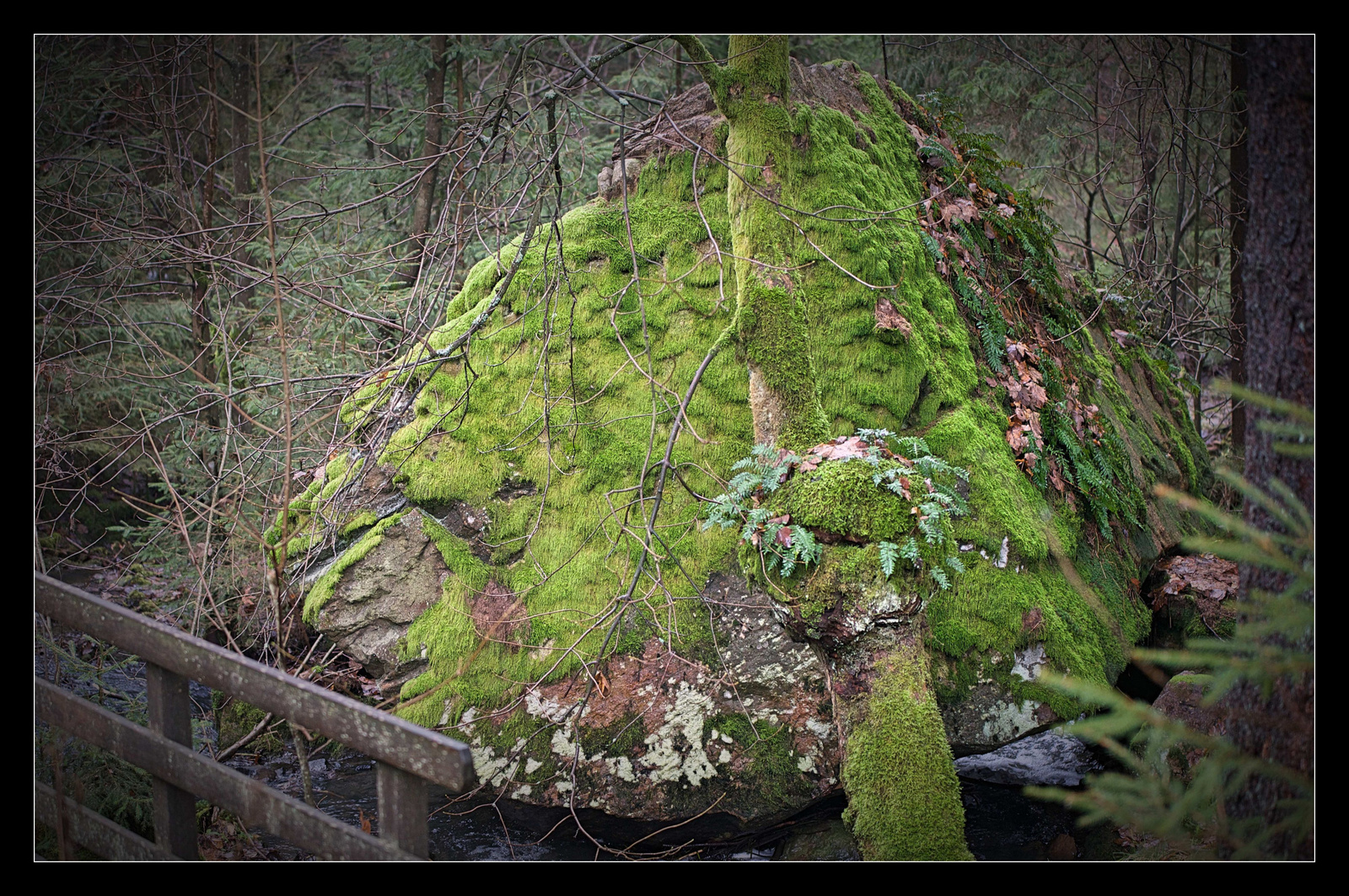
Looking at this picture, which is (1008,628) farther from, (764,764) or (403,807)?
(403,807)

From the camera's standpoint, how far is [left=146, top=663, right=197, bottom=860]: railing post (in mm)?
3373

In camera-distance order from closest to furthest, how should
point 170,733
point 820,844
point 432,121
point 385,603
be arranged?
point 170,733
point 820,844
point 385,603
point 432,121

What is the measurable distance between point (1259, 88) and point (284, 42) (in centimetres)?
805

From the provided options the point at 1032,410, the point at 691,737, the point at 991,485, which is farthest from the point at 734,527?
the point at 1032,410

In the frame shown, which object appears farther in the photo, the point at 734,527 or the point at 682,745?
the point at 734,527

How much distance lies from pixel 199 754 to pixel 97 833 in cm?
68

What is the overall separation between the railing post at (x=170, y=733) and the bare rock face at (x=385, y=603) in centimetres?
216

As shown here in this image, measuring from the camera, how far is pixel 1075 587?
5.73 m

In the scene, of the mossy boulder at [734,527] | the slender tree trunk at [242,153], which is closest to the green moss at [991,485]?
the mossy boulder at [734,527]

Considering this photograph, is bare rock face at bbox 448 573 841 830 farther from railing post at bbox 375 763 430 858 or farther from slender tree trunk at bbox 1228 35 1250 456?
slender tree trunk at bbox 1228 35 1250 456

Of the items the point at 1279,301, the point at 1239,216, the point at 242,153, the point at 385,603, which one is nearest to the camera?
the point at 1279,301

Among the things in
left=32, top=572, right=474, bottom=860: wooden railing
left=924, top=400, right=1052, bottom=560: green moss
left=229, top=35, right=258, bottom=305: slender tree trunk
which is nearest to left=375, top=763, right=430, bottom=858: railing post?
left=32, top=572, right=474, bottom=860: wooden railing

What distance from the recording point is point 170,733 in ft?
11.1

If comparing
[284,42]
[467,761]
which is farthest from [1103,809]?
[284,42]
